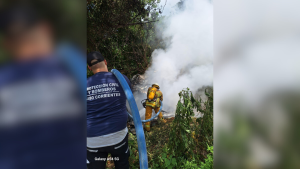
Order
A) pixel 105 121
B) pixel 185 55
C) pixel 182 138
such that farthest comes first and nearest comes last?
1. pixel 182 138
2. pixel 185 55
3. pixel 105 121

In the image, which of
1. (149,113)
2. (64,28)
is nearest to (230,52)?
(149,113)

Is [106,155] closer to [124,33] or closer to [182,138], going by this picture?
[182,138]

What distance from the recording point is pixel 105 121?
2084 mm

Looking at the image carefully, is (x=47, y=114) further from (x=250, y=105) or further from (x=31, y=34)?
(x=250, y=105)

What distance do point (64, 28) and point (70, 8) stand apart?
0.73ft

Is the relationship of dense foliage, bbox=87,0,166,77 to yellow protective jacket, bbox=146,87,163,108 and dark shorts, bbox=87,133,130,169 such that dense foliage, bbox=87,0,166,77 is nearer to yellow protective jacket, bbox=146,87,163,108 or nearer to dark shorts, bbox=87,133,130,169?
yellow protective jacket, bbox=146,87,163,108

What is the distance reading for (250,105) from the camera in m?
1.50

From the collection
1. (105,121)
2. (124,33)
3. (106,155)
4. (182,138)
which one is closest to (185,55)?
(124,33)

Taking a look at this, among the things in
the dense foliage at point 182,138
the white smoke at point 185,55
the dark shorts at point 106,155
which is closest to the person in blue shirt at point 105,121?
the dark shorts at point 106,155

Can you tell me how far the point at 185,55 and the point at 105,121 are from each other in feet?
4.40

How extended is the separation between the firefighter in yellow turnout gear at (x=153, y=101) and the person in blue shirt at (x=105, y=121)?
360 mm

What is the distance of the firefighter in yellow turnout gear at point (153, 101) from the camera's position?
2.32 metres

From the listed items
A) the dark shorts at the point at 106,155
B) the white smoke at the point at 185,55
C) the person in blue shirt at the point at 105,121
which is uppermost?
the white smoke at the point at 185,55

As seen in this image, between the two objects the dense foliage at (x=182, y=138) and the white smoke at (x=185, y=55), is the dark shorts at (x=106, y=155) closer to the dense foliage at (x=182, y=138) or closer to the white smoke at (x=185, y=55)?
the dense foliage at (x=182, y=138)
